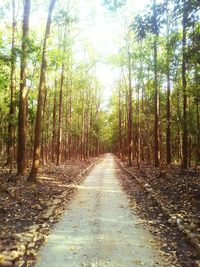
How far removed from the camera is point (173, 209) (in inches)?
415

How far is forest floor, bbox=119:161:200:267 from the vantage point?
7.29 meters

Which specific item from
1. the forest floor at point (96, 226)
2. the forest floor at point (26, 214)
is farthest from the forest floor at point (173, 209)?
the forest floor at point (26, 214)

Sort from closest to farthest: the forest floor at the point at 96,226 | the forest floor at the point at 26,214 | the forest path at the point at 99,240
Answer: the forest path at the point at 99,240 < the forest floor at the point at 96,226 < the forest floor at the point at 26,214

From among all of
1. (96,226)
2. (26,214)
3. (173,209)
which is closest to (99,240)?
(96,226)

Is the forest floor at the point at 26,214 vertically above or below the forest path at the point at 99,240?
above

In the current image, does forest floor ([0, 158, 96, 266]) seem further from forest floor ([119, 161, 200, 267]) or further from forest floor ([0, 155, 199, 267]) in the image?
forest floor ([119, 161, 200, 267])

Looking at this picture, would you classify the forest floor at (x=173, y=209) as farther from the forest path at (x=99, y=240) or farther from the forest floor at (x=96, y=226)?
the forest path at (x=99, y=240)

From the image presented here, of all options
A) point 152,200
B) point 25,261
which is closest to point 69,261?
Answer: point 25,261

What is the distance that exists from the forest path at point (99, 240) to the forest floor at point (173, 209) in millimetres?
420

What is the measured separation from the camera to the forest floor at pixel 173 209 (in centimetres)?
729

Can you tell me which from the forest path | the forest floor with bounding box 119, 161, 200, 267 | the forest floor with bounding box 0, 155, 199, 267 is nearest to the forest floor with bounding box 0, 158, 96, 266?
the forest floor with bounding box 0, 155, 199, 267

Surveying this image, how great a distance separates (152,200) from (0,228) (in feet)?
19.8

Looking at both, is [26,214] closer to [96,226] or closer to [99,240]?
[96,226]

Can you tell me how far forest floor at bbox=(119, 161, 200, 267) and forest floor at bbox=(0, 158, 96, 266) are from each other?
8.88 feet
